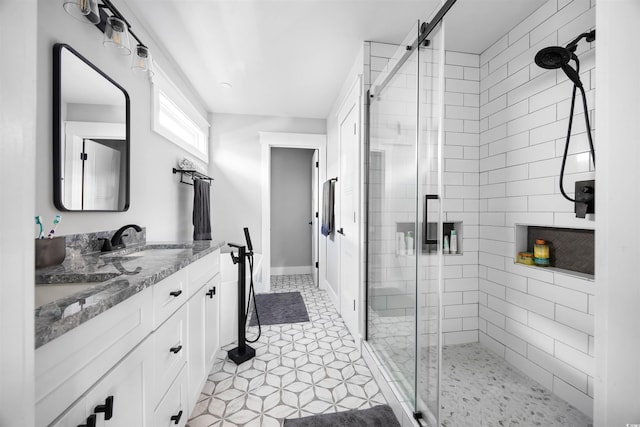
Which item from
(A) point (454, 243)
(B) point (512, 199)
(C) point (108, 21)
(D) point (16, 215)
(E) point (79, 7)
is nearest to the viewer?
(D) point (16, 215)

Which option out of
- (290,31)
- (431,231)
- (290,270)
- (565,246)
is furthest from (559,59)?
(290,270)

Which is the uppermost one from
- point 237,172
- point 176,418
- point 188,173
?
point 237,172

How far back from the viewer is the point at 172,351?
1.14m

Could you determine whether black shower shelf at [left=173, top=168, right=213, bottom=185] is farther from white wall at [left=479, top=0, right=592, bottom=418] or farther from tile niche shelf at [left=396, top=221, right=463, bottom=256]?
white wall at [left=479, top=0, right=592, bottom=418]

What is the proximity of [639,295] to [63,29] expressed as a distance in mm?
2166

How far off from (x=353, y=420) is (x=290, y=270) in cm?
332

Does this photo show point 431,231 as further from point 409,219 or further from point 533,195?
point 533,195

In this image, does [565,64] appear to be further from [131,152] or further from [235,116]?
[235,116]

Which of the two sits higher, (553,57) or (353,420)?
(553,57)

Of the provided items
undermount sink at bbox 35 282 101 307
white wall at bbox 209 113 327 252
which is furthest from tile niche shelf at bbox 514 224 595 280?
white wall at bbox 209 113 327 252

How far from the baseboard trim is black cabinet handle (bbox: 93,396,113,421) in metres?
3.94

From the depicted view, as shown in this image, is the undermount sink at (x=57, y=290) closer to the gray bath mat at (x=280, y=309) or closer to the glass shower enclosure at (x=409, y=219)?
the glass shower enclosure at (x=409, y=219)

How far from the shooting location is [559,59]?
140cm

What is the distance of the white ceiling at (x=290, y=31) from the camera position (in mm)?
1702
